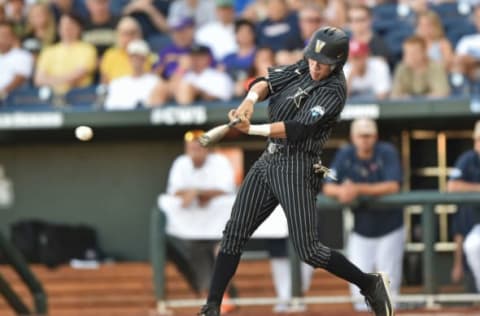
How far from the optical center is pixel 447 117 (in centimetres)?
1073

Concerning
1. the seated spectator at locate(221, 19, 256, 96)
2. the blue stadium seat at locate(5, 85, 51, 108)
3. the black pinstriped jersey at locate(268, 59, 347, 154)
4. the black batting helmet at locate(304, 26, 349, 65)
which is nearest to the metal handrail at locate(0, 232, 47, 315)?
the blue stadium seat at locate(5, 85, 51, 108)

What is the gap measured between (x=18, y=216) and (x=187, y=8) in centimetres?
263

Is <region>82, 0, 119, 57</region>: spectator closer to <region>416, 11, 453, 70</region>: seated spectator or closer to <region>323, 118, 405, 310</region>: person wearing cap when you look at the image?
<region>416, 11, 453, 70</region>: seated spectator

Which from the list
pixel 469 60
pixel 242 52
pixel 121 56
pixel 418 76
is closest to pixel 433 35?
pixel 469 60

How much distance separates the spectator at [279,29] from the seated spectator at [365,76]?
0.71 meters

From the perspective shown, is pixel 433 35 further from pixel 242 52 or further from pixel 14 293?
pixel 14 293

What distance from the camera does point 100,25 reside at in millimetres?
12688

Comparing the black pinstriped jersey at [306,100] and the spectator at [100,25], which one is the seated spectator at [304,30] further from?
the black pinstriped jersey at [306,100]

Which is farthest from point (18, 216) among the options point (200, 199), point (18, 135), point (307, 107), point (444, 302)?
point (307, 107)

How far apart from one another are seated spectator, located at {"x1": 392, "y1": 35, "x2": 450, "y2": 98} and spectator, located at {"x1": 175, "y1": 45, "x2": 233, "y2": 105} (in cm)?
149

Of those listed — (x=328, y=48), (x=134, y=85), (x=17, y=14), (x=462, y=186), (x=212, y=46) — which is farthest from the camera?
(x=17, y=14)

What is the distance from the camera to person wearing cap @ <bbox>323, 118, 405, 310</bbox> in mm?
9664

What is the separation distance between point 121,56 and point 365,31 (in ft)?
7.62

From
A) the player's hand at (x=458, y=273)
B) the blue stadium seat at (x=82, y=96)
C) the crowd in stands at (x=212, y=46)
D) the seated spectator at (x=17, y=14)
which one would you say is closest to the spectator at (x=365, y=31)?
the crowd in stands at (x=212, y=46)
